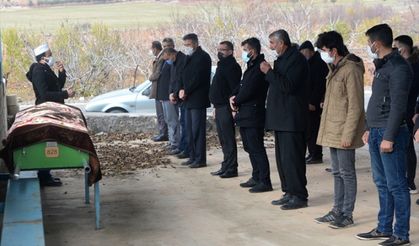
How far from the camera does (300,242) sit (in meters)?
7.00

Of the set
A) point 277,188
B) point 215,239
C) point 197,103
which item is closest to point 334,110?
point 215,239

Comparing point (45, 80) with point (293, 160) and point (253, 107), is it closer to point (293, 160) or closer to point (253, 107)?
point (253, 107)

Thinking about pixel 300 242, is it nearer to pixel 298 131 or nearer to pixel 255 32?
pixel 298 131

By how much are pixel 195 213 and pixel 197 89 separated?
3011 millimetres

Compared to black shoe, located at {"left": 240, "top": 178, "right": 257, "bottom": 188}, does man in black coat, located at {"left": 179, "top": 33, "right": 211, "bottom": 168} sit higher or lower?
higher

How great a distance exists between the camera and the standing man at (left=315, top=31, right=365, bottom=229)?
284 inches

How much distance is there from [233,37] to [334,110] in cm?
1652

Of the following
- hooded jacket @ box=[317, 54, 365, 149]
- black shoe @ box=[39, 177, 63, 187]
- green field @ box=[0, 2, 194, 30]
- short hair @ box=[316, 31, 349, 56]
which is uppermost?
green field @ box=[0, 2, 194, 30]

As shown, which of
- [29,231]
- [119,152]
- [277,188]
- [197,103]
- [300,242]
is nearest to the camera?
[29,231]

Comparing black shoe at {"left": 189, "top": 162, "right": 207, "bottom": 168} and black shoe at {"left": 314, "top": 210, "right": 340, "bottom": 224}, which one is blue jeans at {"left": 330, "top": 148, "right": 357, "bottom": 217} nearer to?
black shoe at {"left": 314, "top": 210, "right": 340, "bottom": 224}

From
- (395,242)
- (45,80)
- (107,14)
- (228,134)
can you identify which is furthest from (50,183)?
(107,14)

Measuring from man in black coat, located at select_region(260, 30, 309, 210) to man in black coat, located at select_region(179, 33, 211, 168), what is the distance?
2.63 meters

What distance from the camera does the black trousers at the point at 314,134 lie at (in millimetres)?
10789

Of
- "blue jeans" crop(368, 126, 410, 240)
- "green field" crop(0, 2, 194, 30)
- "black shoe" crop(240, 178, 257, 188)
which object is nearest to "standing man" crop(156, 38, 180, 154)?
"black shoe" crop(240, 178, 257, 188)
